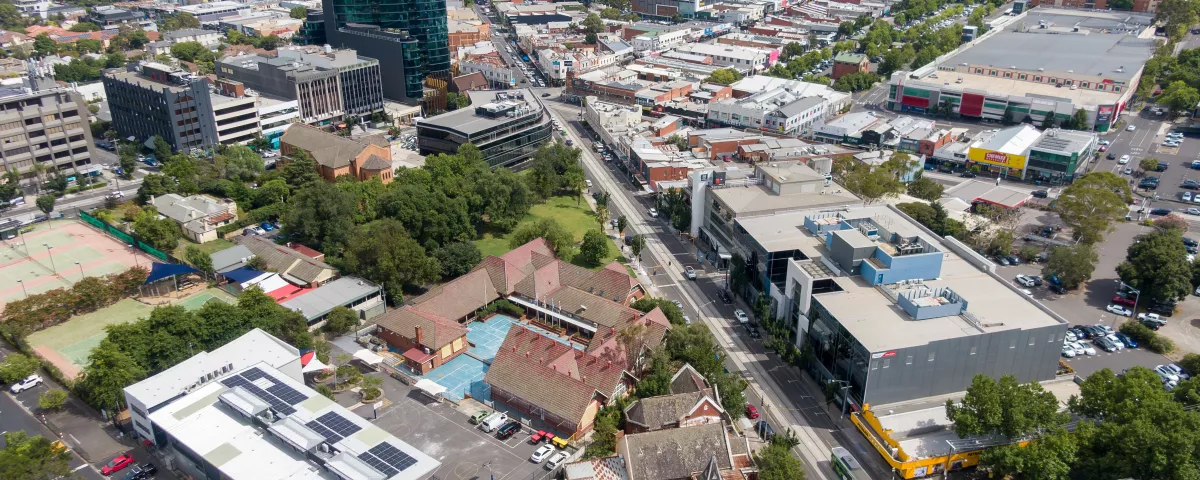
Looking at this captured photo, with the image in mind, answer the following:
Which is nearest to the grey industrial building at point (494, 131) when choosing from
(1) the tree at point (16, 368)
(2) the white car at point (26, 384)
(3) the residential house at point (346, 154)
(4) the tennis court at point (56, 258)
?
(3) the residential house at point (346, 154)

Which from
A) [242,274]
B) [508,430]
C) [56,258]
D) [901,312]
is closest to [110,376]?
[242,274]

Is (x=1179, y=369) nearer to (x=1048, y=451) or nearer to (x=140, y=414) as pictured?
(x=1048, y=451)

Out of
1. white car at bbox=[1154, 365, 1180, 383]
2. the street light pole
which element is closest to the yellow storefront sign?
white car at bbox=[1154, 365, 1180, 383]

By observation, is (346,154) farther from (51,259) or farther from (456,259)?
(51,259)

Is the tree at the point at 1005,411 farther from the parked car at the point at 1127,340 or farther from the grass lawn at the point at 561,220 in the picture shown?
the grass lawn at the point at 561,220

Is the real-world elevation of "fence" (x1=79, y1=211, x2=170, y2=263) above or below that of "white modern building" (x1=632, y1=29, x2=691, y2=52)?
below

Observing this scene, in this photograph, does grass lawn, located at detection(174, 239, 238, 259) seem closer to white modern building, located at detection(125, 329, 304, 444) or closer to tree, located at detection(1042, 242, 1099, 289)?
white modern building, located at detection(125, 329, 304, 444)
